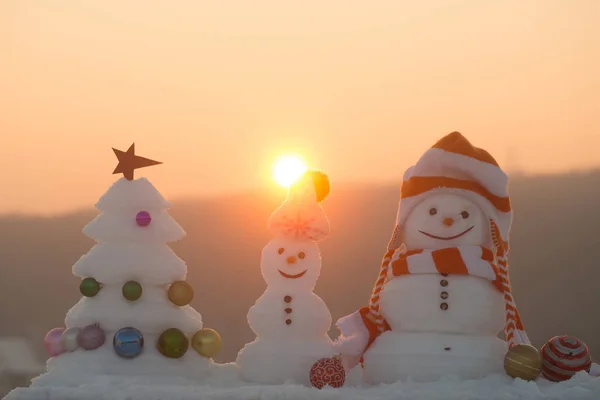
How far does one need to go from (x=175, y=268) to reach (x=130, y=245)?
1.33ft

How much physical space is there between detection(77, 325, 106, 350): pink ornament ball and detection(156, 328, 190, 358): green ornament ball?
1.43ft

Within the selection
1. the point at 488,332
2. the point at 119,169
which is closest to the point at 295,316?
the point at 488,332

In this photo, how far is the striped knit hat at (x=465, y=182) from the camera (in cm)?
520

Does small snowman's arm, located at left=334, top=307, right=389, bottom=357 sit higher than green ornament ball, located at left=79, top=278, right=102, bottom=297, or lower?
lower

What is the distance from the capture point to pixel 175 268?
563 cm

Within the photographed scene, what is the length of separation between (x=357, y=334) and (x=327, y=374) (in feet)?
1.52

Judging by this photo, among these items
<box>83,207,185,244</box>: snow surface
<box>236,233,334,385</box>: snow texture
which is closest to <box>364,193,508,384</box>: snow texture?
<box>236,233,334,385</box>: snow texture

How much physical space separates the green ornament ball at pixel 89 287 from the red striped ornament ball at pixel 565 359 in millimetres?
3380

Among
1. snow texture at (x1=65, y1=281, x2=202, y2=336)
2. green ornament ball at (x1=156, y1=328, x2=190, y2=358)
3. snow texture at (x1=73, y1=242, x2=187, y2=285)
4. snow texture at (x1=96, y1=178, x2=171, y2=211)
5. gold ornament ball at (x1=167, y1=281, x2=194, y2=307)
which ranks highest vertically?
snow texture at (x1=96, y1=178, x2=171, y2=211)

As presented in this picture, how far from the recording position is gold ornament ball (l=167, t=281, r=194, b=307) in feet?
18.1

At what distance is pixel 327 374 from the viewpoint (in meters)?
4.82

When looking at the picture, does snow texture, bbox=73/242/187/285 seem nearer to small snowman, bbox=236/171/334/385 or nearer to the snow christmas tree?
the snow christmas tree

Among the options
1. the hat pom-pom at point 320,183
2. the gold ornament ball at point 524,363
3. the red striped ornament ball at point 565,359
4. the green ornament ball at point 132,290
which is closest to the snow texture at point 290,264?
Result: the hat pom-pom at point 320,183

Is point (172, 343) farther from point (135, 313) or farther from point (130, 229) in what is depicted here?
point (130, 229)
